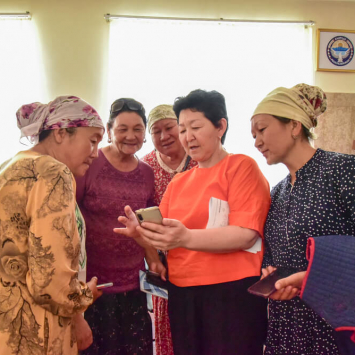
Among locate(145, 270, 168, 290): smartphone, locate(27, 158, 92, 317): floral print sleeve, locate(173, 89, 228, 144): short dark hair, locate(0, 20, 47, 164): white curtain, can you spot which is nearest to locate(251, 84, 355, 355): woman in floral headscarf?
locate(173, 89, 228, 144): short dark hair

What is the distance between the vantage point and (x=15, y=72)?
305 centimetres

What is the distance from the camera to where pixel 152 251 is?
147cm

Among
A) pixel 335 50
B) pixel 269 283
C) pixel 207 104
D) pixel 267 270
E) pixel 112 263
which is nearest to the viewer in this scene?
pixel 269 283

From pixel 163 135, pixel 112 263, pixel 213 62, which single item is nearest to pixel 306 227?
pixel 112 263

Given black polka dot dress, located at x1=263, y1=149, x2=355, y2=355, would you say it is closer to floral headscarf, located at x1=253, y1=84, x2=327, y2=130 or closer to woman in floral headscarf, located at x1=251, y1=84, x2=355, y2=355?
woman in floral headscarf, located at x1=251, y1=84, x2=355, y2=355

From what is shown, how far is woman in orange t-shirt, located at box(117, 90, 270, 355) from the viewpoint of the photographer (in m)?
1.12

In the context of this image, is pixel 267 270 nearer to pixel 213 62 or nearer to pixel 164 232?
pixel 164 232

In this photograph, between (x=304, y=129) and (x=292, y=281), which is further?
(x=304, y=129)

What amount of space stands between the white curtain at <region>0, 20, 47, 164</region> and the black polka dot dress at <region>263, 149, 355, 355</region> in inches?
106

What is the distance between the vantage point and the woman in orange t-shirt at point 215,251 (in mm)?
1118

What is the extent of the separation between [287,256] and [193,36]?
2.59 m

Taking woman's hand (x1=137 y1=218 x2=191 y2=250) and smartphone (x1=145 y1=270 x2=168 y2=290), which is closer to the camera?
woman's hand (x1=137 y1=218 x2=191 y2=250)

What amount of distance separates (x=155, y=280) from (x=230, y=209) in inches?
19.1

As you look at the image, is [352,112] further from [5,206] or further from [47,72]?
[5,206]
